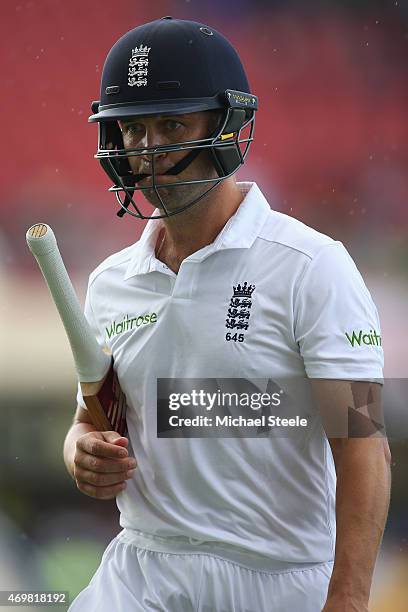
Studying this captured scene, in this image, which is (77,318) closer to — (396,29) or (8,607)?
(8,607)

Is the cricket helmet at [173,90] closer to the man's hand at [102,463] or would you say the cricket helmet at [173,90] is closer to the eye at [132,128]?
the eye at [132,128]

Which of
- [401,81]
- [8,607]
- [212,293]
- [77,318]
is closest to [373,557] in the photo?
[212,293]

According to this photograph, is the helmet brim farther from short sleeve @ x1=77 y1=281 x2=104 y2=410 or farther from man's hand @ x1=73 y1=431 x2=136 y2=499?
man's hand @ x1=73 y1=431 x2=136 y2=499

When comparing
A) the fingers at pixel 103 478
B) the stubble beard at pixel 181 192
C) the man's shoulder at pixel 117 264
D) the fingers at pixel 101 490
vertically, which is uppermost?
the stubble beard at pixel 181 192

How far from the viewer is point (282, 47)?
113 inches

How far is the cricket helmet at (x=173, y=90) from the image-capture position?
166 centimetres

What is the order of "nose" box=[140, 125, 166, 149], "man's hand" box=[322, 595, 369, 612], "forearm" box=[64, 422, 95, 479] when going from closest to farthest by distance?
"man's hand" box=[322, 595, 369, 612] → "nose" box=[140, 125, 166, 149] → "forearm" box=[64, 422, 95, 479]

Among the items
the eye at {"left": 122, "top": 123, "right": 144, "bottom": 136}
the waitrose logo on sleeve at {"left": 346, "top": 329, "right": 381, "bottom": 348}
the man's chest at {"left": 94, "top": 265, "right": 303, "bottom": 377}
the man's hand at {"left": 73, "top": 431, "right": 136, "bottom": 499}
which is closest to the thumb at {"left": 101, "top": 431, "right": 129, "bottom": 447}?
the man's hand at {"left": 73, "top": 431, "right": 136, "bottom": 499}

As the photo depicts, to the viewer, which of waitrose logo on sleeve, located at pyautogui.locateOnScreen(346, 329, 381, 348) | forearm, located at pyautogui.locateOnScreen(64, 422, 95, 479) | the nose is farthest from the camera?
forearm, located at pyautogui.locateOnScreen(64, 422, 95, 479)

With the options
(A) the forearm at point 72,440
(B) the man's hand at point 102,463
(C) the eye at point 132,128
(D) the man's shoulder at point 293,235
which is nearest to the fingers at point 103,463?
(B) the man's hand at point 102,463

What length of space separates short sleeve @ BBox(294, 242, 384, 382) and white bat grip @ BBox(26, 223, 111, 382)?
348 millimetres

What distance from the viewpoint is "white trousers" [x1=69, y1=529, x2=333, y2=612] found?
1.65m

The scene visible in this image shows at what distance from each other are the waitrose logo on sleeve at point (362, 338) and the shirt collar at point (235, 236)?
0.25 m

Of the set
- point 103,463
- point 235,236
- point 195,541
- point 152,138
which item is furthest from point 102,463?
point 152,138
